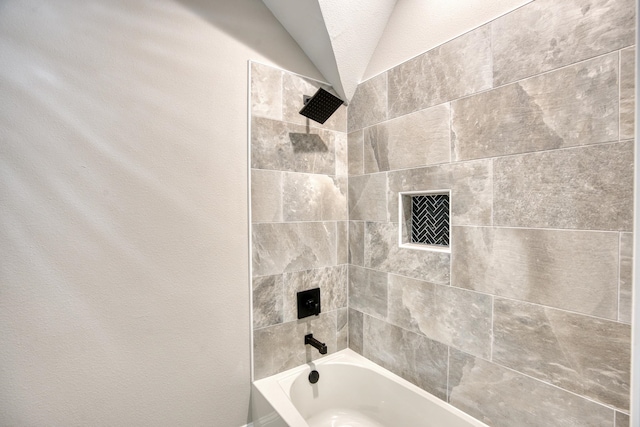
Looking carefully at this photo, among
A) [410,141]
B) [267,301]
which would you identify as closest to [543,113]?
[410,141]

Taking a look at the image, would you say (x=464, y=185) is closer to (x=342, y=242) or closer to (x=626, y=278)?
(x=626, y=278)

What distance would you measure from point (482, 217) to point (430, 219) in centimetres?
32

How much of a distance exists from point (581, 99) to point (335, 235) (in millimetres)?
1334

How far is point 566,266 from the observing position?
101 cm

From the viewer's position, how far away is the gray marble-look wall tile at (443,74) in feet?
4.02

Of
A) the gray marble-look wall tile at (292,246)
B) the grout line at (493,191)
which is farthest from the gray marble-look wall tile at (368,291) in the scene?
the grout line at (493,191)

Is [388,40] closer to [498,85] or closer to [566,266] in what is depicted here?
[498,85]

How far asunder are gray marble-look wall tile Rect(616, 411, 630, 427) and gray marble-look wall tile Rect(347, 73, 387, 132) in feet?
5.09

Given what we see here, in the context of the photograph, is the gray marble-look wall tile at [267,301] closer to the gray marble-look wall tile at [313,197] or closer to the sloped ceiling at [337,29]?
the gray marble-look wall tile at [313,197]

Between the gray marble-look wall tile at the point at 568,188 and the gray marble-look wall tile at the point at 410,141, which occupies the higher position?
the gray marble-look wall tile at the point at 410,141

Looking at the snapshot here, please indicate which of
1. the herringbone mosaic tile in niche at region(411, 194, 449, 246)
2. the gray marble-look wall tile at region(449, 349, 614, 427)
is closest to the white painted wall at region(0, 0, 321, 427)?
the herringbone mosaic tile in niche at region(411, 194, 449, 246)

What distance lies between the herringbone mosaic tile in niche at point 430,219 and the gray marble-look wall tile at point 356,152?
0.42 meters

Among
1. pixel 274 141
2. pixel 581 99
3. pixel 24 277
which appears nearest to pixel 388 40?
pixel 274 141

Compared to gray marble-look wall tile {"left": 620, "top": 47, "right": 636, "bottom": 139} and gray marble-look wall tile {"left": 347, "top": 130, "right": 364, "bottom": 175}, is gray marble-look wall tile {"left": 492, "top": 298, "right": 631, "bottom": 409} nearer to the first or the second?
gray marble-look wall tile {"left": 620, "top": 47, "right": 636, "bottom": 139}
